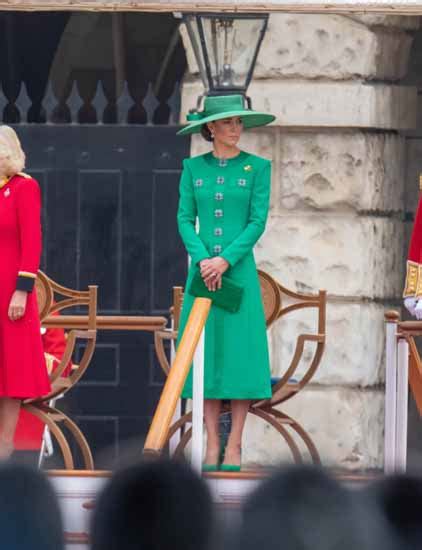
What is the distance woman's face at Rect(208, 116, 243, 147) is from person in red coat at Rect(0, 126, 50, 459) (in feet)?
2.26

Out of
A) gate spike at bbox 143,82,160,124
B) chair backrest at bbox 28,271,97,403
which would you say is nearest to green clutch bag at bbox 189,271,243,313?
chair backrest at bbox 28,271,97,403

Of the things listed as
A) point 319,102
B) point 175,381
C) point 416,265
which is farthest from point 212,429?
point 319,102

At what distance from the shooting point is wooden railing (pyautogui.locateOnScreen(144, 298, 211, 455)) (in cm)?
505

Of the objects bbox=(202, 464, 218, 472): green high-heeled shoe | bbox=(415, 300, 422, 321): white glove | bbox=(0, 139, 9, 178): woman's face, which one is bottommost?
bbox=(202, 464, 218, 472): green high-heeled shoe

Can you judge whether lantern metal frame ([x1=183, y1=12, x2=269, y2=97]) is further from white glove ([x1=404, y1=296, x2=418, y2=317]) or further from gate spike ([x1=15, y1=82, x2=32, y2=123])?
gate spike ([x1=15, y1=82, x2=32, y2=123])

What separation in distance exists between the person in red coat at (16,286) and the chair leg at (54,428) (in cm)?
11

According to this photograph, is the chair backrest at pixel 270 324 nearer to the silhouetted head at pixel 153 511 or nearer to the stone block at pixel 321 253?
the stone block at pixel 321 253

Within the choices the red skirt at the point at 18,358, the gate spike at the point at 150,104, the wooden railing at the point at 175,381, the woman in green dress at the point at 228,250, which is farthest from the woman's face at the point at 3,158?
the gate spike at the point at 150,104

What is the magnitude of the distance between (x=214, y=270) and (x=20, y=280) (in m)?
0.70

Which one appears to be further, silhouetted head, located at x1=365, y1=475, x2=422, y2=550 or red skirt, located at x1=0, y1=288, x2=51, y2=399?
red skirt, located at x1=0, y1=288, x2=51, y2=399

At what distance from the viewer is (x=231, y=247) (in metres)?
6.41

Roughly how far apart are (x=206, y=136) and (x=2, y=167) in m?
0.77

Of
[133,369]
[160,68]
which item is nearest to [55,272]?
[133,369]

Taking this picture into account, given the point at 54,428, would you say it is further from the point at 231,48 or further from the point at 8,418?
the point at 231,48
